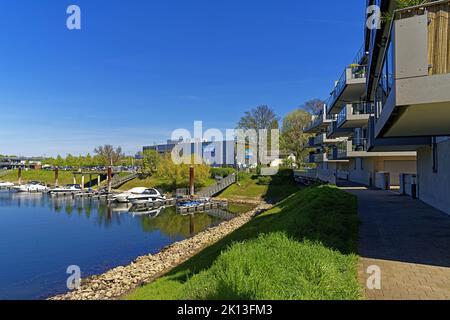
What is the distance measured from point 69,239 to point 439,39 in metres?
25.4

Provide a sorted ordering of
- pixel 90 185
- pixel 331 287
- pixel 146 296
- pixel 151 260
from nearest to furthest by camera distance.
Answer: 1. pixel 331 287
2. pixel 146 296
3. pixel 151 260
4. pixel 90 185

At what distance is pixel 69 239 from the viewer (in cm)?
2484

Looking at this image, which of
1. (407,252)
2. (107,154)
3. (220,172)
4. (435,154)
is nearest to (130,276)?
(407,252)

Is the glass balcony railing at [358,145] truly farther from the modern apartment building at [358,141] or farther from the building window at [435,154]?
the building window at [435,154]

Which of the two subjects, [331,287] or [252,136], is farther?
[252,136]

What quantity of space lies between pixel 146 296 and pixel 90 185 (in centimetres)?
6690

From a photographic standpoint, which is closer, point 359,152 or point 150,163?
point 359,152

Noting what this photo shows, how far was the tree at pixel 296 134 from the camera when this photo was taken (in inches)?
2362

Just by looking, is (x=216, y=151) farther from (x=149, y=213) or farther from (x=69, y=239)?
(x=69, y=239)

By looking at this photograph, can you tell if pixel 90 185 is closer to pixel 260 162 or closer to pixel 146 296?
pixel 260 162

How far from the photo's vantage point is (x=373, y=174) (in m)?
31.8

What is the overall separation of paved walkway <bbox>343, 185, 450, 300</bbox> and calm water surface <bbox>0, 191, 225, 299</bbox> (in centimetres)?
1268
